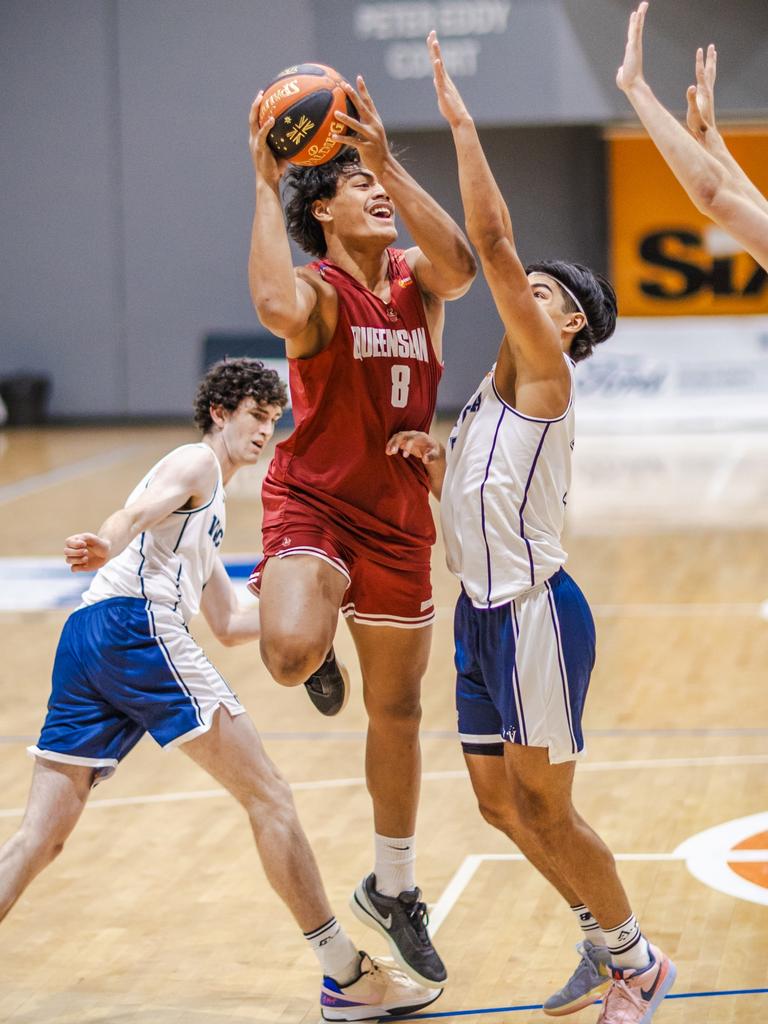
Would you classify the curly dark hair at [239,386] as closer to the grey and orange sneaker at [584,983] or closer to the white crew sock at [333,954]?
the white crew sock at [333,954]

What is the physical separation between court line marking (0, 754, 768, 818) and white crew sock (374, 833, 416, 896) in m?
1.84

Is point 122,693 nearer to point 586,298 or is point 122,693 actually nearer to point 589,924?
point 589,924

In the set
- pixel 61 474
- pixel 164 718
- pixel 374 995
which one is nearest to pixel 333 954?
pixel 374 995

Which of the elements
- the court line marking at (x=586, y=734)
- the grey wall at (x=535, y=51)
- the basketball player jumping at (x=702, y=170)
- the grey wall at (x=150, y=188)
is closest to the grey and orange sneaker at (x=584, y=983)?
the basketball player jumping at (x=702, y=170)

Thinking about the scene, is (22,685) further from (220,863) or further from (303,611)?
(303,611)

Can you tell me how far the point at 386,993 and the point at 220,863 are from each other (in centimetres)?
136

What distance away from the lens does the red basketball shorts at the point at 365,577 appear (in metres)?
4.27

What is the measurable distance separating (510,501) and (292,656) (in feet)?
2.40

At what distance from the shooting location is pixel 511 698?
380 centimetres

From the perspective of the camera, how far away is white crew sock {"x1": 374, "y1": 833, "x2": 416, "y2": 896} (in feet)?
14.5

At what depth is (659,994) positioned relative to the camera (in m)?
3.94

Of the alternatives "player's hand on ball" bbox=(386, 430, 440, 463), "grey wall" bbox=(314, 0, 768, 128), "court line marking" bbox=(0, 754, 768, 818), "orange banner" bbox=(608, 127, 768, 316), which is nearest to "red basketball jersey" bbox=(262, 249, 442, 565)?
"player's hand on ball" bbox=(386, 430, 440, 463)

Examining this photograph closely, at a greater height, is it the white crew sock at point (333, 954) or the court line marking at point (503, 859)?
the white crew sock at point (333, 954)

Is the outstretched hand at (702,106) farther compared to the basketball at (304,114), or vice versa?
the outstretched hand at (702,106)
